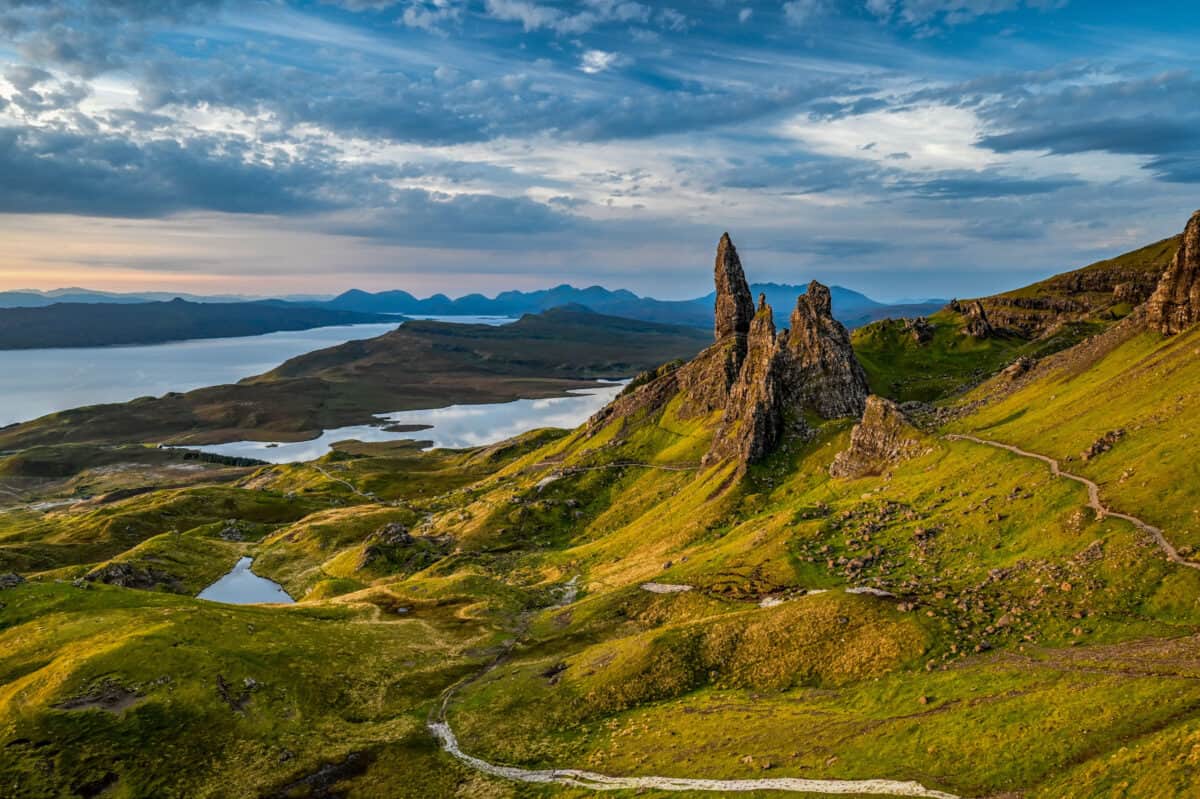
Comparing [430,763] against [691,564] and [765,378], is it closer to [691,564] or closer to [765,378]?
[691,564]

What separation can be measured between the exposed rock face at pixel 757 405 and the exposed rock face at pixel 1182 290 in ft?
202

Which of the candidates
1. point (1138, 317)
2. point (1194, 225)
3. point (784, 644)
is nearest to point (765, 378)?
point (1138, 317)

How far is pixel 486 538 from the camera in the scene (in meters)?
153

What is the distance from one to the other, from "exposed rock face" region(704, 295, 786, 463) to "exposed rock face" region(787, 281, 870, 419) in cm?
369

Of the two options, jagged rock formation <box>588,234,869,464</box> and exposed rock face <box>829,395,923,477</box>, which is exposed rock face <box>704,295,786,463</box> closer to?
jagged rock formation <box>588,234,869,464</box>

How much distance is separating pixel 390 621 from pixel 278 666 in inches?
997

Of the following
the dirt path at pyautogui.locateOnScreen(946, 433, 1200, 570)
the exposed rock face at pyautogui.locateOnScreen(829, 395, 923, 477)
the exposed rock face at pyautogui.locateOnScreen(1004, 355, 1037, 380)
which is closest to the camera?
the dirt path at pyautogui.locateOnScreen(946, 433, 1200, 570)

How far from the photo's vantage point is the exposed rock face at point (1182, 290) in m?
99.5

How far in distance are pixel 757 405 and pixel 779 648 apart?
7349 centimetres

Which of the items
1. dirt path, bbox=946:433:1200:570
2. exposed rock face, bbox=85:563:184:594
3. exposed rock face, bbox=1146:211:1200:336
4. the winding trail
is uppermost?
exposed rock face, bbox=1146:211:1200:336

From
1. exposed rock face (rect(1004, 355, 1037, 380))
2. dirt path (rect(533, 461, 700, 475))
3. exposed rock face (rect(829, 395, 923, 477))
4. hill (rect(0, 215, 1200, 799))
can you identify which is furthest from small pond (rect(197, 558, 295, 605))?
exposed rock face (rect(1004, 355, 1037, 380))

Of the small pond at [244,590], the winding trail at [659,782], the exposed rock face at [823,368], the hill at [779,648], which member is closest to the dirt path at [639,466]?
the exposed rock face at [823,368]

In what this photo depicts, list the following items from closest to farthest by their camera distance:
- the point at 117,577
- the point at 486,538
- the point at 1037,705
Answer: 1. the point at 1037,705
2. the point at 117,577
3. the point at 486,538

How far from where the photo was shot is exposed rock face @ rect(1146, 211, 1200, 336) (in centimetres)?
9950
